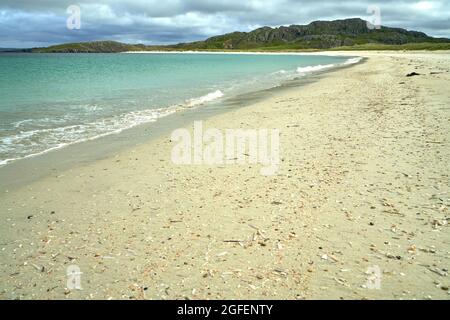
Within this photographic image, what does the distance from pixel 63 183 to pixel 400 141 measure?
9.73 metres

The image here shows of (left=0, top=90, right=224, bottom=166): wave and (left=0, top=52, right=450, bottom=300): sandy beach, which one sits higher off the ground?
(left=0, top=90, right=224, bottom=166): wave

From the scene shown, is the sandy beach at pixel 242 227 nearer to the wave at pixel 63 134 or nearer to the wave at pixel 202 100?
the wave at pixel 63 134

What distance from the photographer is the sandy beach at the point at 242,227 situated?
15.3ft

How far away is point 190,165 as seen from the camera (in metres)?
9.51

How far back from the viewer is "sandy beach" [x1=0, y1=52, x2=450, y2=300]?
4648mm

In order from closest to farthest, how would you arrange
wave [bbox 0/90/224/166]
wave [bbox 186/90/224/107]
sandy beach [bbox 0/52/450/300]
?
1. sandy beach [bbox 0/52/450/300]
2. wave [bbox 0/90/224/166]
3. wave [bbox 186/90/224/107]

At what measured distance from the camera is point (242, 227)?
6.07 m

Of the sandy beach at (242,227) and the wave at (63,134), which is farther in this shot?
the wave at (63,134)

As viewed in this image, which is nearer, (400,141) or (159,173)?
(159,173)

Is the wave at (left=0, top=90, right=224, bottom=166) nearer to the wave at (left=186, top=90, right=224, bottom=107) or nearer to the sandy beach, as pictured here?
the wave at (left=186, top=90, right=224, bottom=107)

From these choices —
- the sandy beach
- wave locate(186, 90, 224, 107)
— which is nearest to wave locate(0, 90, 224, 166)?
wave locate(186, 90, 224, 107)

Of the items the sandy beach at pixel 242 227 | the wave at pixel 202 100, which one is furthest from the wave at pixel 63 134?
the sandy beach at pixel 242 227
